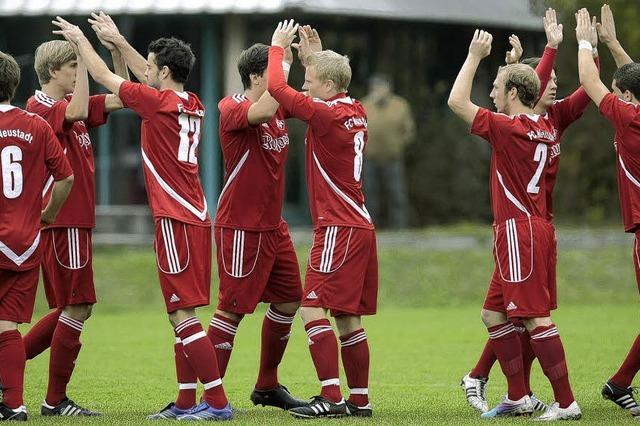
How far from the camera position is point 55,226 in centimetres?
955

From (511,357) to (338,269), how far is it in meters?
1.41

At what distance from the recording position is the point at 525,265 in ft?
29.5

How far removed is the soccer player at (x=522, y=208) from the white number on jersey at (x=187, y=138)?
5.94 ft

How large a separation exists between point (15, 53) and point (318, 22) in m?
5.78

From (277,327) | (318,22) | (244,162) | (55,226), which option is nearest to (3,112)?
(55,226)

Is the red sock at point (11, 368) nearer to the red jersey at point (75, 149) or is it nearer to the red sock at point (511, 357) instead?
the red jersey at point (75, 149)

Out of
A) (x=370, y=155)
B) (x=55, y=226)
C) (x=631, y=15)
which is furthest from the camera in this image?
(x=370, y=155)

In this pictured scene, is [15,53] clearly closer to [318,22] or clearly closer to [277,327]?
[318,22]

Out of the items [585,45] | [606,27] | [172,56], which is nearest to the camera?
[172,56]

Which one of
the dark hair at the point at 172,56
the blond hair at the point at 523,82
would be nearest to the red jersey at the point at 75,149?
the dark hair at the point at 172,56

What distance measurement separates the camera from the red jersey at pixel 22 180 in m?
8.70

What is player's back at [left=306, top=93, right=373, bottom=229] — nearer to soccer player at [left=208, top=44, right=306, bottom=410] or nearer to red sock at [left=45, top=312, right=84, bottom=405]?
soccer player at [left=208, top=44, right=306, bottom=410]

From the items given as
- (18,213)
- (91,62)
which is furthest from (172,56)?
(18,213)

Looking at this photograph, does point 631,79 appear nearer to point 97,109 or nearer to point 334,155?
point 334,155
